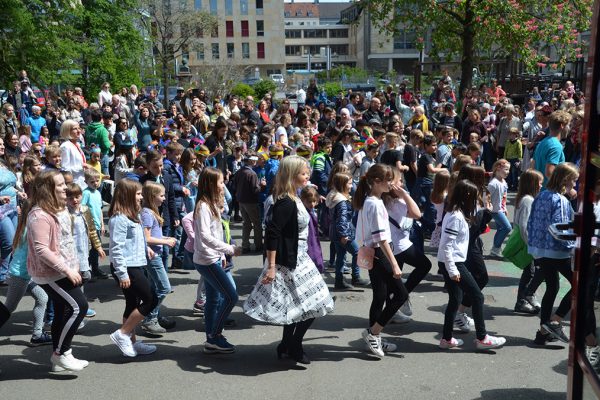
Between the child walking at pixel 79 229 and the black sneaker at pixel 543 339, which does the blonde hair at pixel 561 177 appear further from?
the child walking at pixel 79 229

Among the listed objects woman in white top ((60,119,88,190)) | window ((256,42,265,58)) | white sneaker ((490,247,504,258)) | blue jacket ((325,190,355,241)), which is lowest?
white sneaker ((490,247,504,258))

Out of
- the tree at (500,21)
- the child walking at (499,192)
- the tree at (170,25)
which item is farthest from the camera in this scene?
the tree at (170,25)

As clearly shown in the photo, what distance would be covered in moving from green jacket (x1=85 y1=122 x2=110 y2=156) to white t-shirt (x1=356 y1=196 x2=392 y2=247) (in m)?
8.87

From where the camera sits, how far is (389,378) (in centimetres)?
562

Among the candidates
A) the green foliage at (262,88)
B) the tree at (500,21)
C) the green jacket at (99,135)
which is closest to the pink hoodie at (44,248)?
the green jacket at (99,135)

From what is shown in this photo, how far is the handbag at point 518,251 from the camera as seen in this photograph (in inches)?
275

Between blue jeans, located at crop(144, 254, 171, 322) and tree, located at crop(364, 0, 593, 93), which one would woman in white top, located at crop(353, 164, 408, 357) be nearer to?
blue jeans, located at crop(144, 254, 171, 322)

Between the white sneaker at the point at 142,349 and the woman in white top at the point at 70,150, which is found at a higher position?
the woman in white top at the point at 70,150

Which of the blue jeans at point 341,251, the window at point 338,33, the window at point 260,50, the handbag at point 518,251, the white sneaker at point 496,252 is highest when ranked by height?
the window at point 338,33

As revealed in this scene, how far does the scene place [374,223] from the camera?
19.2 feet

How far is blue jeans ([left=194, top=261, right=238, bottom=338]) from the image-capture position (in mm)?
5961

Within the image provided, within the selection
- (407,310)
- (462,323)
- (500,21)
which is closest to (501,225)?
(407,310)

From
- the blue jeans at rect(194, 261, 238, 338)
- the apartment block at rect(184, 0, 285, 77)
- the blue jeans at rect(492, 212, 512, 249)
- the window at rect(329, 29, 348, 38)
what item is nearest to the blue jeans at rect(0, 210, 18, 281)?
the blue jeans at rect(194, 261, 238, 338)

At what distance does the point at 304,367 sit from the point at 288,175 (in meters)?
1.74
